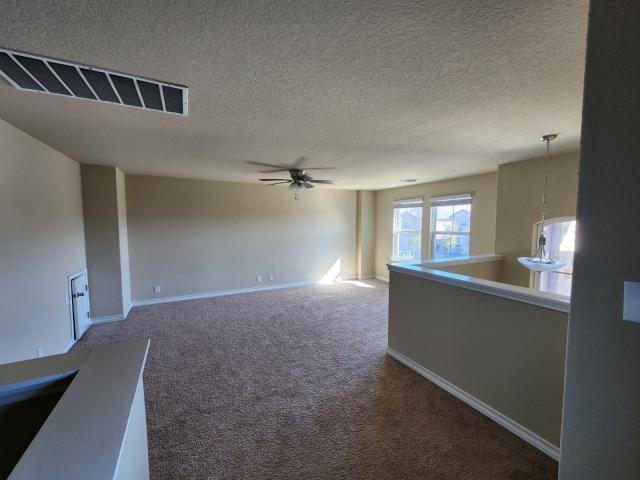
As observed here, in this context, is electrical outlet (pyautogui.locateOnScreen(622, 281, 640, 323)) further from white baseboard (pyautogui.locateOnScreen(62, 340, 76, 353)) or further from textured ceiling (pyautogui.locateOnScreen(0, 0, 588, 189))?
white baseboard (pyautogui.locateOnScreen(62, 340, 76, 353))

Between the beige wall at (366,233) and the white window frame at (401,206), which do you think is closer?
the white window frame at (401,206)

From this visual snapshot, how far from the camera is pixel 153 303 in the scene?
5.10 m

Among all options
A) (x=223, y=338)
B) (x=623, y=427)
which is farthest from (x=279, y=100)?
(x=223, y=338)

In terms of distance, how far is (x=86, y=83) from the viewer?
5.27 feet

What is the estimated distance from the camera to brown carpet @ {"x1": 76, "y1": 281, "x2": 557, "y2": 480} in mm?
1751

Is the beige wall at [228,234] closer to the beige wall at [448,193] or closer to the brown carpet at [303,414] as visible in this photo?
the beige wall at [448,193]

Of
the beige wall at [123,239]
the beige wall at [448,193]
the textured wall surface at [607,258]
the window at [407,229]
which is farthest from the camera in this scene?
the window at [407,229]

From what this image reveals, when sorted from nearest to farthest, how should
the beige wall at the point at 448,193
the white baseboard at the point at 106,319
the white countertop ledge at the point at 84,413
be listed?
the white countertop ledge at the point at 84,413, the white baseboard at the point at 106,319, the beige wall at the point at 448,193

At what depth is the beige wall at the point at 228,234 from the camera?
505 cm

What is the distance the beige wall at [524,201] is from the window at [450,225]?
0.97 m

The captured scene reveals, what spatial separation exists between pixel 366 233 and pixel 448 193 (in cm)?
236

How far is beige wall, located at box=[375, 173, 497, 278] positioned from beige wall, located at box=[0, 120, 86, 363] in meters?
5.79

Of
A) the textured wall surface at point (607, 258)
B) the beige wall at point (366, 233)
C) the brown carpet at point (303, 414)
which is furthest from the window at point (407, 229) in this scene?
the textured wall surface at point (607, 258)

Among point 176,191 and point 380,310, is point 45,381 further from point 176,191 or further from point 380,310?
point 176,191
